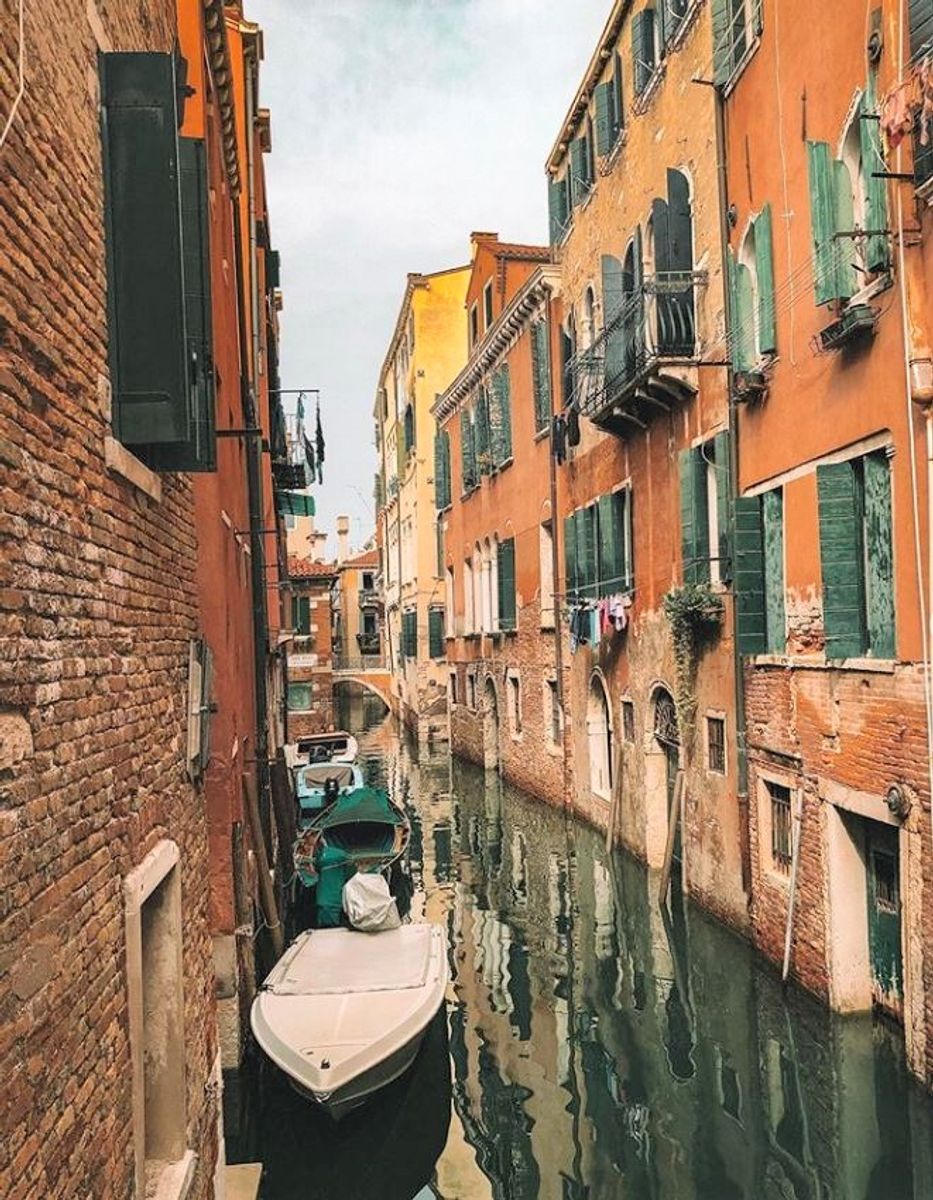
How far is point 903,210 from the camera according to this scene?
7.36 metres

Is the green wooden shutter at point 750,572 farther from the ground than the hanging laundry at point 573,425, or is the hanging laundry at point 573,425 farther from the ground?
the hanging laundry at point 573,425

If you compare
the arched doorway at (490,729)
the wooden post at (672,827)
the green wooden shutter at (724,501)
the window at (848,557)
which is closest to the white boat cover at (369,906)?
the wooden post at (672,827)

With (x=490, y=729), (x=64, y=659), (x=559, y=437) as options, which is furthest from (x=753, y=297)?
(x=490, y=729)

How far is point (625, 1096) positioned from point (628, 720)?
710 cm

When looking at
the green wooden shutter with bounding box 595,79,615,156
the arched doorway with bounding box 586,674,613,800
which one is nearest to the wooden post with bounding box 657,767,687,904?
the arched doorway with bounding box 586,674,613,800

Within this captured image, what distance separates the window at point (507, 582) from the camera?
21.9 metres


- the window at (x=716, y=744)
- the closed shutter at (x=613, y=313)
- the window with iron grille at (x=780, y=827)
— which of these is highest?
the closed shutter at (x=613, y=313)

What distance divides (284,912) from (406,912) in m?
1.61

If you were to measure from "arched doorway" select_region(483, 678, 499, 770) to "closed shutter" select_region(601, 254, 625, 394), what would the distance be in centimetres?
1155

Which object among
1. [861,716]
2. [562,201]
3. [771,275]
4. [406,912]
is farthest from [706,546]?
[562,201]

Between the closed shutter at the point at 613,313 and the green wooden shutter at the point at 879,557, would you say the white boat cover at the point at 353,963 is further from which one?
the closed shutter at the point at 613,313

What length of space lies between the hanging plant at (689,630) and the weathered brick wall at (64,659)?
7921 mm

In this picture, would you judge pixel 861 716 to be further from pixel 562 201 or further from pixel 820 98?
pixel 562 201

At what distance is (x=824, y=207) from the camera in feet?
27.2
